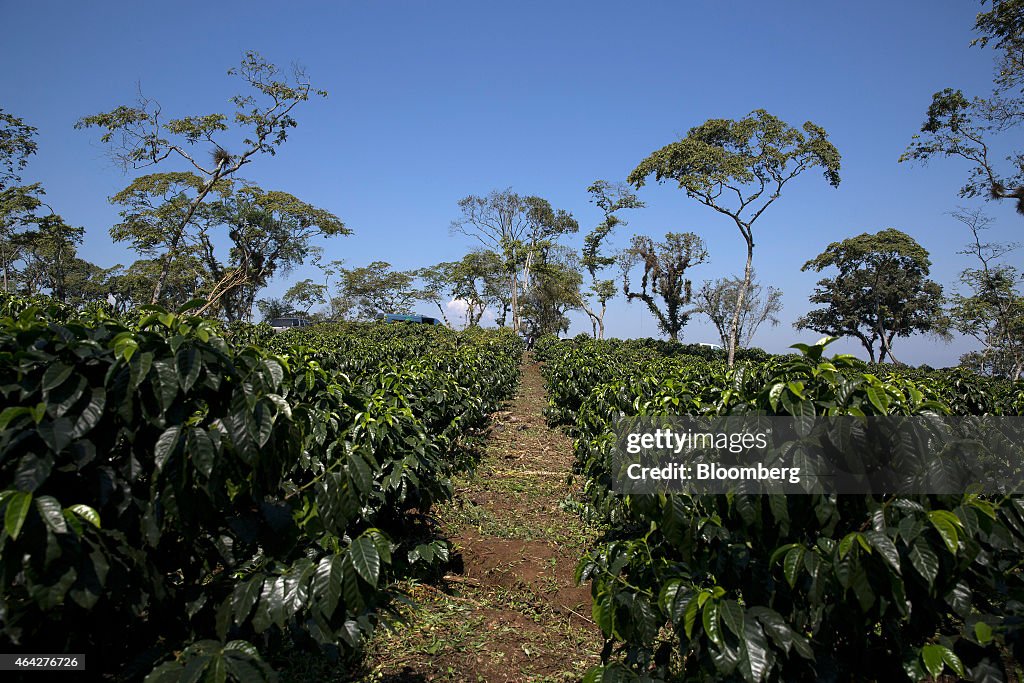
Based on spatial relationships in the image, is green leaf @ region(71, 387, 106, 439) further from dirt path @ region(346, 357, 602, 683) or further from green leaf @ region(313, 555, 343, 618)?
dirt path @ region(346, 357, 602, 683)

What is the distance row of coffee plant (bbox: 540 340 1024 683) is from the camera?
165cm

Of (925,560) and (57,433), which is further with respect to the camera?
(925,560)

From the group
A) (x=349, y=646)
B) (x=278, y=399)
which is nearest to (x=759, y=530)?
(x=349, y=646)

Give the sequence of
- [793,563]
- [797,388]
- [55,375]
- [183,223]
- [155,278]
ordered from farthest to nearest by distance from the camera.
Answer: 1. [155,278]
2. [183,223]
3. [797,388]
4. [793,563]
5. [55,375]

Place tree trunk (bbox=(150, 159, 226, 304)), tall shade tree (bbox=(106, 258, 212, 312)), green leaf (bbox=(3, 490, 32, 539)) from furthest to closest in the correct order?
tall shade tree (bbox=(106, 258, 212, 312)) < tree trunk (bbox=(150, 159, 226, 304)) < green leaf (bbox=(3, 490, 32, 539))

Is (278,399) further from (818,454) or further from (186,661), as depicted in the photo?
(818,454)

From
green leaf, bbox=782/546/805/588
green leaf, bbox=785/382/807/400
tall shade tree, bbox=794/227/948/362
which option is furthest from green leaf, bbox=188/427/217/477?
tall shade tree, bbox=794/227/948/362

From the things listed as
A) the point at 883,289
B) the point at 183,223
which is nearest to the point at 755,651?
the point at 183,223

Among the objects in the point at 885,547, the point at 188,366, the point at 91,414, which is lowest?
Answer: the point at 885,547

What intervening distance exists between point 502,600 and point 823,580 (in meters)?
2.73

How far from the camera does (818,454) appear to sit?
191cm

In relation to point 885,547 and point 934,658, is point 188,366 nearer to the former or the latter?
point 885,547

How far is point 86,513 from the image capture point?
52.9 inches

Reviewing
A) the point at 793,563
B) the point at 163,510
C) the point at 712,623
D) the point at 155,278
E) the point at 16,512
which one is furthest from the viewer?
the point at 155,278
